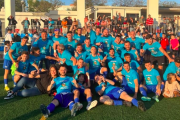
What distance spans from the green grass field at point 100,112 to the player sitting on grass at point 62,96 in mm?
131

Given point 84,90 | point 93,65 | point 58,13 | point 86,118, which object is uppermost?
point 58,13

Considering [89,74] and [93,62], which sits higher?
[93,62]

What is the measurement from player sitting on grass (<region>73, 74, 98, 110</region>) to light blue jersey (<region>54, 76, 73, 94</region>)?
18 centimetres

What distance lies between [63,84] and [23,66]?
6.01ft

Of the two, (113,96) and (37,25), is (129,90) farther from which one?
(37,25)

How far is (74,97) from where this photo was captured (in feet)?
15.5

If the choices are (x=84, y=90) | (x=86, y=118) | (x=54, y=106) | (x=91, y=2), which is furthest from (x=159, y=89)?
(x=91, y=2)

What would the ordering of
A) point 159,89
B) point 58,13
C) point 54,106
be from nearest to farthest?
1. point 54,106
2. point 159,89
3. point 58,13

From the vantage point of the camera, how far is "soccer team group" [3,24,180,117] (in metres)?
4.86

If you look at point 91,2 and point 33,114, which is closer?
point 33,114

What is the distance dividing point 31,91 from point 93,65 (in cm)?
216

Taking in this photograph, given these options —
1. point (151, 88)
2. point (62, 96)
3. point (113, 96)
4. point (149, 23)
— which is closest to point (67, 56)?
point (62, 96)

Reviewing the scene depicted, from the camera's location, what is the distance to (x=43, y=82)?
5.46 m

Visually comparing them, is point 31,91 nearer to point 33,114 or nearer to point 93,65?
point 33,114
